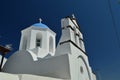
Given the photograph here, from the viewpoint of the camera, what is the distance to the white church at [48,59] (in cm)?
847

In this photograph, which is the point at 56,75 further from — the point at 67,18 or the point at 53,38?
the point at 53,38

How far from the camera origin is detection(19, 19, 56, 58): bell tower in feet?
46.3

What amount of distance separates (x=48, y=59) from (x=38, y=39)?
596 cm

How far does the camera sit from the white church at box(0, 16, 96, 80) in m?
8.47

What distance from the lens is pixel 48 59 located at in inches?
373

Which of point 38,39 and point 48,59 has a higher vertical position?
point 38,39

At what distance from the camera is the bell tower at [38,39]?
14.1 meters

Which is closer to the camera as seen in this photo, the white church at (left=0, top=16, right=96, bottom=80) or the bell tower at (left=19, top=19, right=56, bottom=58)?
the white church at (left=0, top=16, right=96, bottom=80)

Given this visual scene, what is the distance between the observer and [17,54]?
11.6 m

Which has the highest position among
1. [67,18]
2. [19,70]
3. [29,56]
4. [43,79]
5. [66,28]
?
[67,18]

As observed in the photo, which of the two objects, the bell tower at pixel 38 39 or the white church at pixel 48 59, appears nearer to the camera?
the white church at pixel 48 59

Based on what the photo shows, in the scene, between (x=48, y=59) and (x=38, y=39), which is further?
(x=38, y=39)

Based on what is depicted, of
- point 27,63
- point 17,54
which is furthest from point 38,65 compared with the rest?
point 17,54

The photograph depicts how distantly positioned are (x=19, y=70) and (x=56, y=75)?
3635mm
